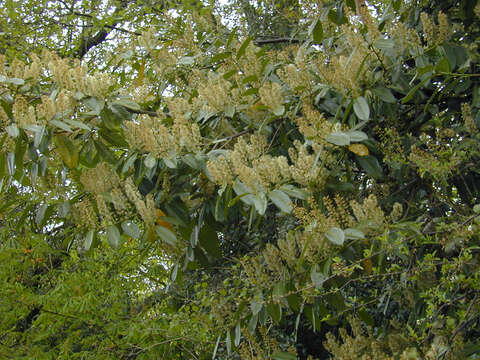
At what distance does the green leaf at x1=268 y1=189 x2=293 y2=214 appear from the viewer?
176 centimetres

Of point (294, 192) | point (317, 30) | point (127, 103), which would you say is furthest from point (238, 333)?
point (317, 30)

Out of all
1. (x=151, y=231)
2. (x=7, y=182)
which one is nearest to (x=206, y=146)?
(x=151, y=231)

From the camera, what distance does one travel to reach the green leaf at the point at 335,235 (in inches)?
66.4

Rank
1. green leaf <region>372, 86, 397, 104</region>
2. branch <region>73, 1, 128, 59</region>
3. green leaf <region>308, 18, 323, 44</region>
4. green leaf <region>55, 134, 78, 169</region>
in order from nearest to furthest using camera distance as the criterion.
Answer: green leaf <region>372, 86, 397, 104</region> → green leaf <region>55, 134, 78, 169</region> → green leaf <region>308, 18, 323, 44</region> → branch <region>73, 1, 128, 59</region>

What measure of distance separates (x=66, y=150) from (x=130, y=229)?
1.47ft

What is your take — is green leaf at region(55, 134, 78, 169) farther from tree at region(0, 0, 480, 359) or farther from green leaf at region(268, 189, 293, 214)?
green leaf at region(268, 189, 293, 214)

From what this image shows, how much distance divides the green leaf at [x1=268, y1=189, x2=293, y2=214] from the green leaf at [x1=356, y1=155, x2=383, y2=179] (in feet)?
1.64

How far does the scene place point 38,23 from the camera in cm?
593

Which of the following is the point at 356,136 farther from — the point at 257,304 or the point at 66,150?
the point at 66,150

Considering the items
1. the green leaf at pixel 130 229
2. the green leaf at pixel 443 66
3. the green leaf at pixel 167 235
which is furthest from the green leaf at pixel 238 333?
the green leaf at pixel 443 66

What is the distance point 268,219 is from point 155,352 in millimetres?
1255

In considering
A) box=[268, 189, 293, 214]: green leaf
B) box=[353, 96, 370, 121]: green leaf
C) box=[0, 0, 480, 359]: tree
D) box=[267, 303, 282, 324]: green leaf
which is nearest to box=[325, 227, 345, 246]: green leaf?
box=[0, 0, 480, 359]: tree

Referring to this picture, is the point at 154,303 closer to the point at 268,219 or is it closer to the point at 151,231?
the point at 268,219

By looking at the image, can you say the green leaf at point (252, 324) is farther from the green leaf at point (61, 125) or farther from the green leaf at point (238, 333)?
the green leaf at point (61, 125)
